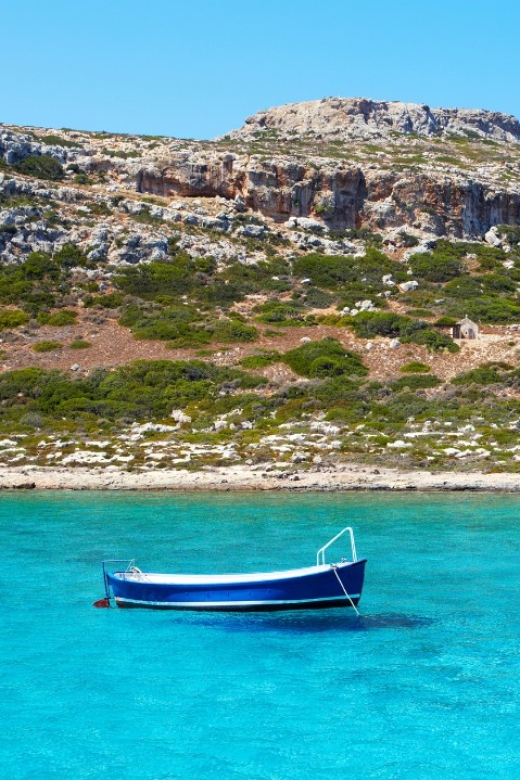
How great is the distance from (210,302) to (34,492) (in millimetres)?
26962

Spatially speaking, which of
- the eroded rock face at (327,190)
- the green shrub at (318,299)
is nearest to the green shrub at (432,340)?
the green shrub at (318,299)

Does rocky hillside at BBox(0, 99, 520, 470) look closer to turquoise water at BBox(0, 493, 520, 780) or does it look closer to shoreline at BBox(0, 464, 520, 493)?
shoreline at BBox(0, 464, 520, 493)

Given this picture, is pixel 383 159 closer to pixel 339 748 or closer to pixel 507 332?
pixel 507 332

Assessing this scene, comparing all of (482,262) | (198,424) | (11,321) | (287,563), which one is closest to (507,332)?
(482,262)

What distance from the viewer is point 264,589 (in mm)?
15984

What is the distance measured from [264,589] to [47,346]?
3513 cm

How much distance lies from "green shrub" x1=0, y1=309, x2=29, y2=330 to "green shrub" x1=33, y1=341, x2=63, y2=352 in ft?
10.9

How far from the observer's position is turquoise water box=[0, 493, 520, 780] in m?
11.0

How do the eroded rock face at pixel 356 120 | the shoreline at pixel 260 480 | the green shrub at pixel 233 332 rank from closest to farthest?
the shoreline at pixel 260 480 < the green shrub at pixel 233 332 < the eroded rock face at pixel 356 120

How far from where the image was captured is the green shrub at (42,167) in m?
66.7

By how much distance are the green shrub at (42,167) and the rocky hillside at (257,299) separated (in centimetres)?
17

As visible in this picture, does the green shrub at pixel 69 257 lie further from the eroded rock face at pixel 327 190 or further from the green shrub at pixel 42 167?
the eroded rock face at pixel 327 190

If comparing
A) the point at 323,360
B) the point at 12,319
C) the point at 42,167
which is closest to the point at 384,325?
the point at 323,360

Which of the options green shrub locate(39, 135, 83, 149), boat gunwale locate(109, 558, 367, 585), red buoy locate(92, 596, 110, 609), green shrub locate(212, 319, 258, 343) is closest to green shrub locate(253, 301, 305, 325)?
green shrub locate(212, 319, 258, 343)
